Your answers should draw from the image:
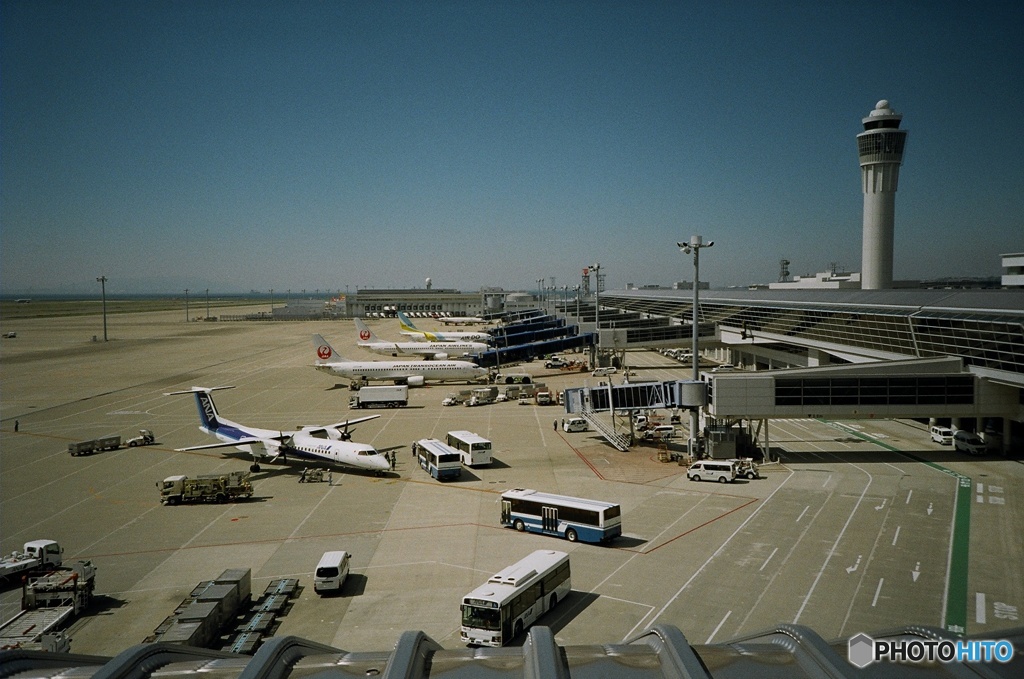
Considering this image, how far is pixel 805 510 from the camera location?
33.9m

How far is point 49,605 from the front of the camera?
23688mm

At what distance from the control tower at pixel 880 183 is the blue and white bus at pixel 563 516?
100.0 m

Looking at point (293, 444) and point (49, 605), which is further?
point (293, 444)

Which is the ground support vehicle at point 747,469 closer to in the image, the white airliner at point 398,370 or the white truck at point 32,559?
the white truck at point 32,559

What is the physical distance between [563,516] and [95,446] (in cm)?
4035

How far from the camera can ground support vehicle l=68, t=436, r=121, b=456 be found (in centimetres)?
4878

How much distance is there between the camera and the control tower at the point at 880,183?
110m

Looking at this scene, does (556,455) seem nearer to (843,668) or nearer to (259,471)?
(259,471)

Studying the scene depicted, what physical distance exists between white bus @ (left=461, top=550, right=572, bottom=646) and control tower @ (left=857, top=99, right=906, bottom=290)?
106 m

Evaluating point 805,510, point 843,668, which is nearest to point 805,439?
point 805,510

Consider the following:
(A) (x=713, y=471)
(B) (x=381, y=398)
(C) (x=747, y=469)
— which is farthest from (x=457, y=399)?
(C) (x=747, y=469)

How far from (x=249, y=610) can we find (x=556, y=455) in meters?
27.0

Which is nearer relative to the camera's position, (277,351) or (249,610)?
(249,610)

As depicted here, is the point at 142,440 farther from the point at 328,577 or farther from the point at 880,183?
the point at 880,183
